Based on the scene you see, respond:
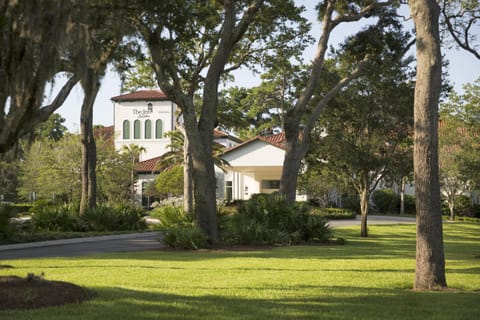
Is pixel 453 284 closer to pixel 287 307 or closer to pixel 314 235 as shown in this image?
pixel 287 307

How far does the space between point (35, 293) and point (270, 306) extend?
11.2ft

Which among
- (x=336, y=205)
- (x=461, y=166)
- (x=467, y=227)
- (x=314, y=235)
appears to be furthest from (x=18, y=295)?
(x=336, y=205)

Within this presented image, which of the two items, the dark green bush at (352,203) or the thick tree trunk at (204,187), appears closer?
the thick tree trunk at (204,187)

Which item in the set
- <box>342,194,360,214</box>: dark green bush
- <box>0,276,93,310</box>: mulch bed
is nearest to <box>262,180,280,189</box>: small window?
<box>342,194,360,214</box>: dark green bush

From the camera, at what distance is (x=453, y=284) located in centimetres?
1119

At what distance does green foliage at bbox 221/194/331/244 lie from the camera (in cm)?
2150

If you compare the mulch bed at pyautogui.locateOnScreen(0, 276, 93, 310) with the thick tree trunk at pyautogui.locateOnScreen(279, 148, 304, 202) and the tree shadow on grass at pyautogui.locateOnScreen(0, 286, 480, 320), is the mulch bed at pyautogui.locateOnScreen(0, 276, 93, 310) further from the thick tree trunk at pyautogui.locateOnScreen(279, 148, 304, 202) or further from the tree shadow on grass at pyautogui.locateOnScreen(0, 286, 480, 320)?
the thick tree trunk at pyautogui.locateOnScreen(279, 148, 304, 202)

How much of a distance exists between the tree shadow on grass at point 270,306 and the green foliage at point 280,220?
37.5ft

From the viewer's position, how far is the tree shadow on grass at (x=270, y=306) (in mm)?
7895

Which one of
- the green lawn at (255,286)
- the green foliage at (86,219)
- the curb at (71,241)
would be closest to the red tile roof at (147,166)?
the green foliage at (86,219)

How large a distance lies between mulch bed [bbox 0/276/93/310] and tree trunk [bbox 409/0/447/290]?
226 inches

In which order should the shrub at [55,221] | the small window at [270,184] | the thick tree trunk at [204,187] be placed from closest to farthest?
1. the thick tree trunk at [204,187]
2. the shrub at [55,221]
3. the small window at [270,184]

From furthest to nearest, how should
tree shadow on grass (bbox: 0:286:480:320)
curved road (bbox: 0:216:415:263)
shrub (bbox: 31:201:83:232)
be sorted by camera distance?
shrub (bbox: 31:201:83:232) < curved road (bbox: 0:216:415:263) < tree shadow on grass (bbox: 0:286:480:320)

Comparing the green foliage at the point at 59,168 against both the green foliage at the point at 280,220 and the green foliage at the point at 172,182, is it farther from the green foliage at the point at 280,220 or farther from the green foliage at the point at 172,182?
the green foliage at the point at 280,220
